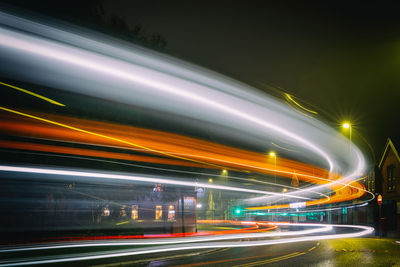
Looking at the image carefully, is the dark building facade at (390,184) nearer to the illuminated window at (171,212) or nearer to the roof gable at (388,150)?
the roof gable at (388,150)

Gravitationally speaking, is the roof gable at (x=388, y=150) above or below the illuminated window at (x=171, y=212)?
above

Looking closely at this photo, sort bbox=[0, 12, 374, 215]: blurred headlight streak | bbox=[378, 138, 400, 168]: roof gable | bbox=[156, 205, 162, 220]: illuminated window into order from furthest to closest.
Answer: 1. bbox=[378, 138, 400, 168]: roof gable
2. bbox=[156, 205, 162, 220]: illuminated window
3. bbox=[0, 12, 374, 215]: blurred headlight streak

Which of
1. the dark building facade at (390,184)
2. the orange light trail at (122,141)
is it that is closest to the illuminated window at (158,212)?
the orange light trail at (122,141)

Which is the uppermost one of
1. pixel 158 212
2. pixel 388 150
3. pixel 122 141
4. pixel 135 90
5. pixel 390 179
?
pixel 135 90

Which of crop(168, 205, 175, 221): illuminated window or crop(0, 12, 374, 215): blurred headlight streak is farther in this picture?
crop(168, 205, 175, 221): illuminated window

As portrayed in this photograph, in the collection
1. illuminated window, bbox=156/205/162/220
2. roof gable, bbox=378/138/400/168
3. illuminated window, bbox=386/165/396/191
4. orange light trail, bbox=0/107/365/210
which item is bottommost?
illuminated window, bbox=156/205/162/220

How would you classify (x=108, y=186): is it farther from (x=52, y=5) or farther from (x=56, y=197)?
(x=52, y=5)

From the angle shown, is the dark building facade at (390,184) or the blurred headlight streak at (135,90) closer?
the blurred headlight streak at (135,90)

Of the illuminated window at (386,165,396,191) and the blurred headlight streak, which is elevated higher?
the blurred headlight streak

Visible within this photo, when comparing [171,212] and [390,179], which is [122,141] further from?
[390,179]

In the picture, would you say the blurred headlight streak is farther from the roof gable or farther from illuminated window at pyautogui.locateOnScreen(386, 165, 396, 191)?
illuminated window at pyautogui.locateOnScreen(386, 165, 396, 191)

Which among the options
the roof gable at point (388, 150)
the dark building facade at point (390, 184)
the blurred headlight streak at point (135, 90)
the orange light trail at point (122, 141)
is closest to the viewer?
the blurred headlight streak at point (135, 90)

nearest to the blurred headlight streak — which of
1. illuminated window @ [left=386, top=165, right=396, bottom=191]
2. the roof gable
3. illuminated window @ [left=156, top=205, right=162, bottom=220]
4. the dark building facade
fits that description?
illuminated window @ [left=156, top=205, right=162, bottom=220]

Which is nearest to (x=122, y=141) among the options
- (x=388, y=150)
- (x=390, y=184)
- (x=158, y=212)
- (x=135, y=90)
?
(x=135, y=90)
